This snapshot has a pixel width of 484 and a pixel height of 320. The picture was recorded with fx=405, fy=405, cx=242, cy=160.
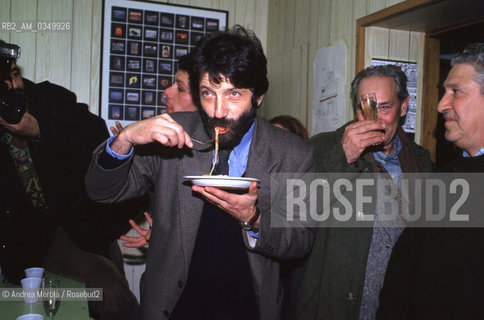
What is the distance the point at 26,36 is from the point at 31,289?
2210mm

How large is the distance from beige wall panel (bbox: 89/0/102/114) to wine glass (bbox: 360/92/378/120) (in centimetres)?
231

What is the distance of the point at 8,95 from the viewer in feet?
6.56

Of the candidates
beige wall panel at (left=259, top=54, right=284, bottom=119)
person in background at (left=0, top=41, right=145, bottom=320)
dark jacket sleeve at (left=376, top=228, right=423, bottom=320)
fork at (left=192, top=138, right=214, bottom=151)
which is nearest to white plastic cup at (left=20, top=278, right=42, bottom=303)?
person in background at (left=0, top=41, right=145, bottom=320)

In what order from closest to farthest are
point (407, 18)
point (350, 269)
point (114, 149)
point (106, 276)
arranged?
point (114, 149)
point (350, 269)
point (407, 18)
point (106, 276)

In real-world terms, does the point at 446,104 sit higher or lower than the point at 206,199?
higher

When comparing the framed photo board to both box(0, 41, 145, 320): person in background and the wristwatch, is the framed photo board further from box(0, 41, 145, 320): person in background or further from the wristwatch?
box(0, 41, 145, 320): person in background

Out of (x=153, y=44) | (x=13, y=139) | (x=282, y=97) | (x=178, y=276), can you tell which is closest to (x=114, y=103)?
(x=153, y=44)

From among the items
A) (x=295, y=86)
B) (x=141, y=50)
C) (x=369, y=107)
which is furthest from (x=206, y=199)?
(x=141, y=50)

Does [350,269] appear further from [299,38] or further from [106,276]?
[299,38]

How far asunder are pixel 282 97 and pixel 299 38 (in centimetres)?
53

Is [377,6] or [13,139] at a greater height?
[377,6]

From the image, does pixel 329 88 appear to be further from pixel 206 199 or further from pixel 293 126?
pixel 206 199

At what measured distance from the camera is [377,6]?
2.39m

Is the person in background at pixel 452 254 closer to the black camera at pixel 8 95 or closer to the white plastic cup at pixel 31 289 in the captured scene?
the white plastic cup at pixel 31 289
